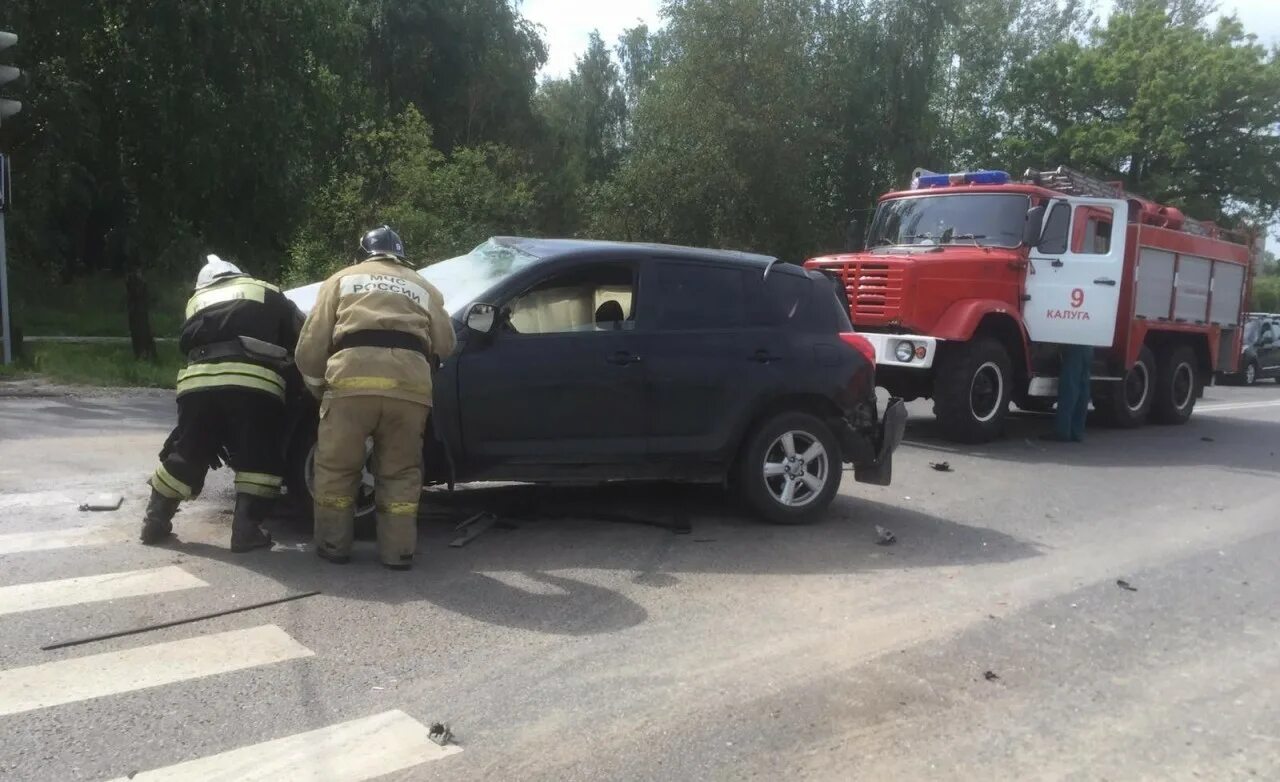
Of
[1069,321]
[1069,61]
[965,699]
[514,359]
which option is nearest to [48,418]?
[514,359]

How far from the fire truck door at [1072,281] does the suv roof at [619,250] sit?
19.2ft

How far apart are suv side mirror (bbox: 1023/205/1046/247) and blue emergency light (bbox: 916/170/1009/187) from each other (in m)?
0.57

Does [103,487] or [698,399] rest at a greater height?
[698,399]

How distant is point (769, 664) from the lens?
15.7ft

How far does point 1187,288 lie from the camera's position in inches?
569

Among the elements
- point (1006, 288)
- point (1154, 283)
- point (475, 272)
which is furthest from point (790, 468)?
point (1154, 283)

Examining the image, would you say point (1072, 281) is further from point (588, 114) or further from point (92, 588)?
point (588, 114)

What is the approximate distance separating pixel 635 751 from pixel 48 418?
9169 mm

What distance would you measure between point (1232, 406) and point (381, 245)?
17.5 metres

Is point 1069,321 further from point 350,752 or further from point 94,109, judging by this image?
point 94,109

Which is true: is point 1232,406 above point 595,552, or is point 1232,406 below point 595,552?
above

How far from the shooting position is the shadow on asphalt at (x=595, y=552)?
18.0 feet

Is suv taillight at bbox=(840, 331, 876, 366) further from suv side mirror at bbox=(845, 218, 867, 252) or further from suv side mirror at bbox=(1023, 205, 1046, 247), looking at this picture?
suv side mirror at bbox=(845, 218, 867, 252)

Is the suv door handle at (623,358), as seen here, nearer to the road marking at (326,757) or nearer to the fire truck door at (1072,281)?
the road marking at (326,757)
